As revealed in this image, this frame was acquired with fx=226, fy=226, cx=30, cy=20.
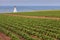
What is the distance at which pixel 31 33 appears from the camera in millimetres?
19953

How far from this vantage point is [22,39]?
17.6m

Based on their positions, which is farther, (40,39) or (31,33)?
(31,33)

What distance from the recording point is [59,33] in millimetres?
18844

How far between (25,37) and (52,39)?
2.51 m

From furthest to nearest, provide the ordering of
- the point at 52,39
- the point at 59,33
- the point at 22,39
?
the point at 59,33 → the point at 22,39 → the point at 52,39

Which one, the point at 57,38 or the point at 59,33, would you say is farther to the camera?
the point at 59,33

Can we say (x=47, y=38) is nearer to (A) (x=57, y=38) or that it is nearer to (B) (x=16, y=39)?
(A) (x=57, y=38)

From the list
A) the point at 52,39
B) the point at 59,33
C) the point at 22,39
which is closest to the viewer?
the point at 52,39

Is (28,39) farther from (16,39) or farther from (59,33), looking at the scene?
(59,33)

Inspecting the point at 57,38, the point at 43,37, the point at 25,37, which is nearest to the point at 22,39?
the point at 25,37

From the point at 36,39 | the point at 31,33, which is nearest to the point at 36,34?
the point at 31,33

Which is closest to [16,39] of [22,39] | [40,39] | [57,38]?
[22,39]

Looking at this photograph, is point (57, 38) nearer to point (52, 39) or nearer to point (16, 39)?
point (52, 39)

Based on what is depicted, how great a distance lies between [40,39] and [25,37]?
1.44 m
